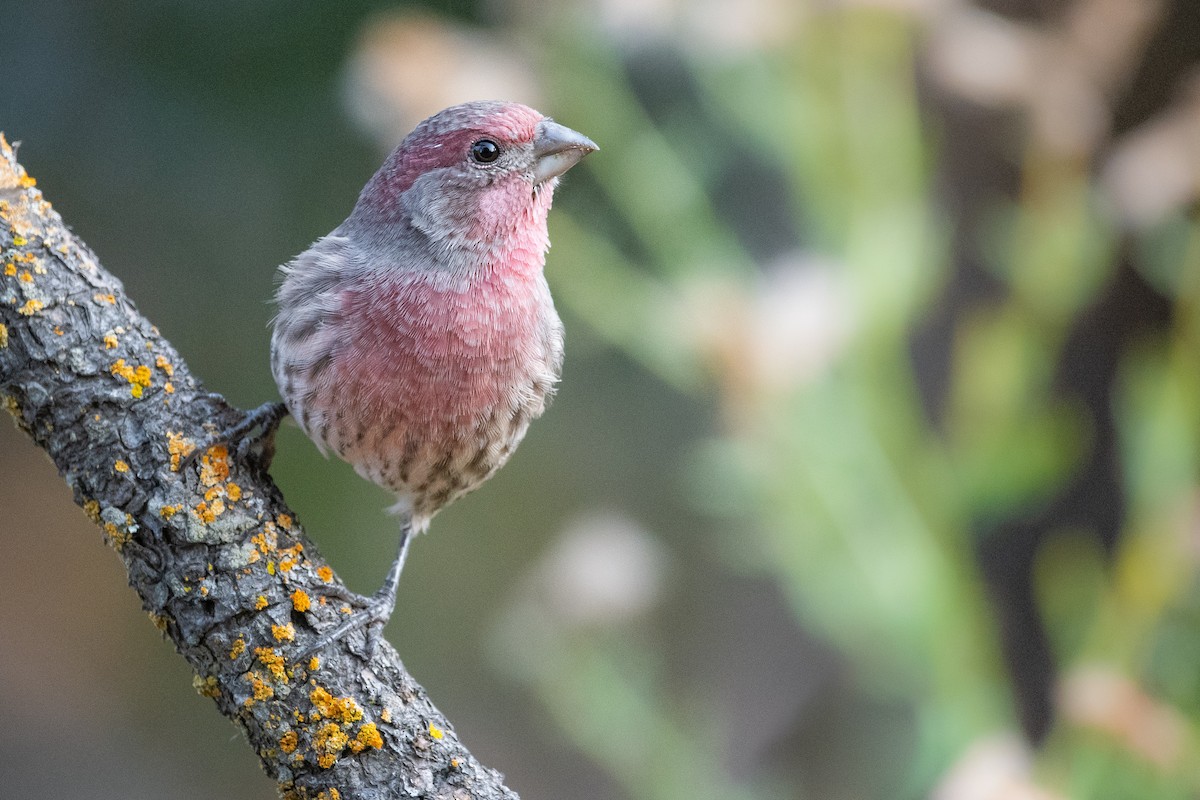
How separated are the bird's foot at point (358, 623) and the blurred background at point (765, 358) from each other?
30.4 inches

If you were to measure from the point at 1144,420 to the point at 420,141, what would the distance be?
1212 millimetres

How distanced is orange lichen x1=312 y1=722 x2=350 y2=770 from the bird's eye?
0.69m

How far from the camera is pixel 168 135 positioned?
84.5 inches

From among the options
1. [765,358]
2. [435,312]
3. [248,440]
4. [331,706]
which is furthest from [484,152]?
[331,706]

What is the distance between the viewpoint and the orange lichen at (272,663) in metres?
1.03

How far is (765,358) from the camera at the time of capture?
66.8 inches

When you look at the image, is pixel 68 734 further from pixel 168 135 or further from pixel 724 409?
pixel 724 409

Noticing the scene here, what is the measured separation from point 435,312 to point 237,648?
444 millimetres

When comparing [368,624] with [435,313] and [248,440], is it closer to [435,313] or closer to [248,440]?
[248,440]

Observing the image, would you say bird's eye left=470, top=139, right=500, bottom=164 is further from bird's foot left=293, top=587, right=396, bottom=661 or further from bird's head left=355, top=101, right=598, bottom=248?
bird's foot left=293, top=587, right=396, bottom=661

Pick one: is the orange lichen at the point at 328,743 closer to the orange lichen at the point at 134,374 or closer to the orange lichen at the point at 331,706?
the orange lichen at the point at 331,706

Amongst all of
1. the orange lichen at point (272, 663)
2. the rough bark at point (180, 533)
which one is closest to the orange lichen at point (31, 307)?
the rough bark at point (180, 533)

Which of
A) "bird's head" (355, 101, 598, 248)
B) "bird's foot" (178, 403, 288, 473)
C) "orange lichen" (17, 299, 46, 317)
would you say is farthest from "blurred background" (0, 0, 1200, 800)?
"orange lichen" (17, 299, 46, 317)

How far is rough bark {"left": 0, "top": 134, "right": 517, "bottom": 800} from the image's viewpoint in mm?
1019
